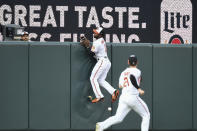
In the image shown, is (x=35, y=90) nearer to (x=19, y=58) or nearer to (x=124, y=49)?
(x=19, y=58)

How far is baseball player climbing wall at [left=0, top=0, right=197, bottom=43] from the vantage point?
20516 millimetres

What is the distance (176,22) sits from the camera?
71.0 ft

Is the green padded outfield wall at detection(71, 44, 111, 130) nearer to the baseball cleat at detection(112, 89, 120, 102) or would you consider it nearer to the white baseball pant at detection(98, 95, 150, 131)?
the baseball cleat at detection(112, 89, 120, 102)

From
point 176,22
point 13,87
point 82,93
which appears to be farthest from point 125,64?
point 176,22

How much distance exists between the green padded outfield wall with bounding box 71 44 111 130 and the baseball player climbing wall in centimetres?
761

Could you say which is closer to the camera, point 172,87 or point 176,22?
point 172,87

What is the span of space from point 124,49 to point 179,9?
354 inches

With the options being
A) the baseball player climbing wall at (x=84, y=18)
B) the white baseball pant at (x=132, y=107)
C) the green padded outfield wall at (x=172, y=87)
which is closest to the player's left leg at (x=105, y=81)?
the green padded outfield wall at (x=172, y=87)

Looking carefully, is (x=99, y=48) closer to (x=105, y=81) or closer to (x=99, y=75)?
(x=99, y=75)

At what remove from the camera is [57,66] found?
12.9 m

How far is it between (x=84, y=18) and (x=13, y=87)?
27.7 feet

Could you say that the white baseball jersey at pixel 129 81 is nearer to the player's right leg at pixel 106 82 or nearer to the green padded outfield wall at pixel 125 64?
the player's right leg at pixel 106 82

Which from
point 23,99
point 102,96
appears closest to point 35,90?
point 23,99

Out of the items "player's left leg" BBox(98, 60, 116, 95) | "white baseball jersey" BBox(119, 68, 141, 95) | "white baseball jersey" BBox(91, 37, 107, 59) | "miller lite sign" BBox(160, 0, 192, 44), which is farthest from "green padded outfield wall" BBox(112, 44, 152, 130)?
"miller lite sign" BBox(160, 0, 192, 44)
